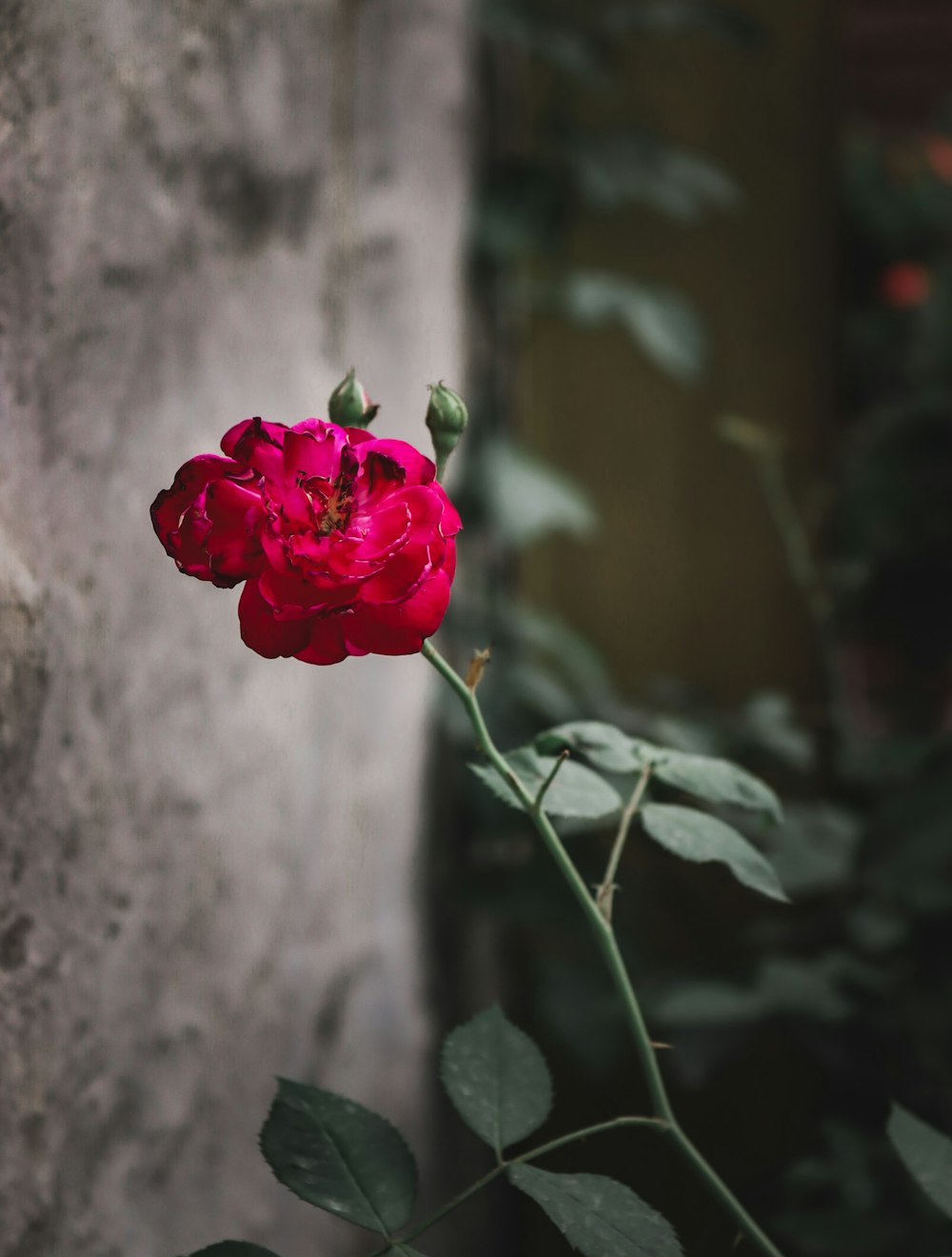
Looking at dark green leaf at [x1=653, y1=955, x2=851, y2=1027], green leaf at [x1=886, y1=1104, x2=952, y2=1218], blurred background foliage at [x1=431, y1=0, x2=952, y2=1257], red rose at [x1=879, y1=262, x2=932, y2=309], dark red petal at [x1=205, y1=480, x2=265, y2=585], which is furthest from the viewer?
red rose at [x1=879, y1=262, x2=932, y2=309]

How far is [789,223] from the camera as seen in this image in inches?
48.8

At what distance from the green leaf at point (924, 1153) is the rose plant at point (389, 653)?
3.0 inches

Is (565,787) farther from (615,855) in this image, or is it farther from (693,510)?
(693,510)

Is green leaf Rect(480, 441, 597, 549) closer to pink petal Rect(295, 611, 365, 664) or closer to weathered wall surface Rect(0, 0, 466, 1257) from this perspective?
weathered wall surface Rect(0, 0, 466, 1257)

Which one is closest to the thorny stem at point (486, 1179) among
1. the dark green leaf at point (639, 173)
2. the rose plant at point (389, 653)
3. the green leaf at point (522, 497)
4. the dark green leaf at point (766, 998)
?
the rose plant at point (389, 653)

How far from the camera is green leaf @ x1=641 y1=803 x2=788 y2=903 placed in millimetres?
437

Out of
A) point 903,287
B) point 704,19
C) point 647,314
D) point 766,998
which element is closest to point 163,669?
point 766,998

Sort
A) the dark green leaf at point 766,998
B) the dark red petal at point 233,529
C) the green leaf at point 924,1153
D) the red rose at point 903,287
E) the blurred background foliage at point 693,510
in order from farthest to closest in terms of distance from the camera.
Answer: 1. the red rose at point 903,287
2. the blurred background foliage at point 693,510
3. the dark green leaf at point 766,998
4. the green leaf at point 924,1153
5. the dark red petal at point 233,529

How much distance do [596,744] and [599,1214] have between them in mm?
177

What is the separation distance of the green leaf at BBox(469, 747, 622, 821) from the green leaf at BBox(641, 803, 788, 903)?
0.07ft

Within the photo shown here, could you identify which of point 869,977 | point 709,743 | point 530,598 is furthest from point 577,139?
point 869,977

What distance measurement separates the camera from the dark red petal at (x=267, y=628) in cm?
34

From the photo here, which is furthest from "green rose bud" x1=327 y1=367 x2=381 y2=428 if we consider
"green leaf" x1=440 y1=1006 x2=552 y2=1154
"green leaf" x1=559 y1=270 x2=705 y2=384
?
"green leaf" x1=559 y1=270 x2=705 y2=384

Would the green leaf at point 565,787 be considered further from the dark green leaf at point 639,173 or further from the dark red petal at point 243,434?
the dark green leaf at point 639,173
